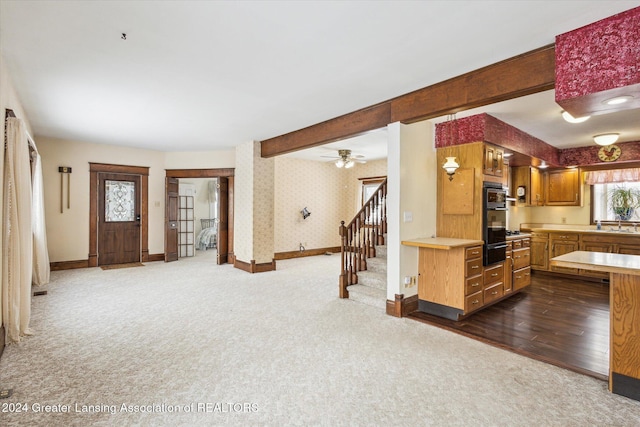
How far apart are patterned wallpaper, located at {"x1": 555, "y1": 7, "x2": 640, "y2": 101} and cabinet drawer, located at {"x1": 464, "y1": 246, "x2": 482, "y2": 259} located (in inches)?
74.4

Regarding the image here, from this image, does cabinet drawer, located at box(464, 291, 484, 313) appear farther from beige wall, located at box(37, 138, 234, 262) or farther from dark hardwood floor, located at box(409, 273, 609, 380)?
beige wall, located at box(37, 138, 234, 262)

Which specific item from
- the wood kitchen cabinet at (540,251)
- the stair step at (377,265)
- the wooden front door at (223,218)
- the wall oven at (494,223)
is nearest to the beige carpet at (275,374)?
the stair step at (377,265)

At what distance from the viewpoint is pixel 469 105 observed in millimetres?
3271

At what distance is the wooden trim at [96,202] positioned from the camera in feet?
23.1

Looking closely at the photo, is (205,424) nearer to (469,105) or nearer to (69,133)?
(469,105)

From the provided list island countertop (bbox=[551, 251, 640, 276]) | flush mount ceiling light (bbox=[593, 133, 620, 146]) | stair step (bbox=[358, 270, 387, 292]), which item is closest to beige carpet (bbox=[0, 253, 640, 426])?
stair step (bbox=[358, 270, 387, 292])

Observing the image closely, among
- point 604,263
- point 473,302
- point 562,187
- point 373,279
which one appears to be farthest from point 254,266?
point 562,187

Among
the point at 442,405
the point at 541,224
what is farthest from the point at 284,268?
the point at 541,224

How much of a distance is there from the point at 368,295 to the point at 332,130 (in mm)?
2593

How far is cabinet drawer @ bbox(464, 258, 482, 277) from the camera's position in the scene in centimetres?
377

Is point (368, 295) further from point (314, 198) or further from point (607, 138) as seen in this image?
point (314, 198)

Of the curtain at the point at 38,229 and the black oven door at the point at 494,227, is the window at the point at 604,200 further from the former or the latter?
the curtain at the point at 38,229

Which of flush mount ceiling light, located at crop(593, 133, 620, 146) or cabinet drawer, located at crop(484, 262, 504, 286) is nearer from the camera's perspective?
cabinet drawer, located at crop(484, 262, 504, 286)

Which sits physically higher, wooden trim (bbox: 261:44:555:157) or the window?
wooden trim (bbox: 261:44:555:157)
